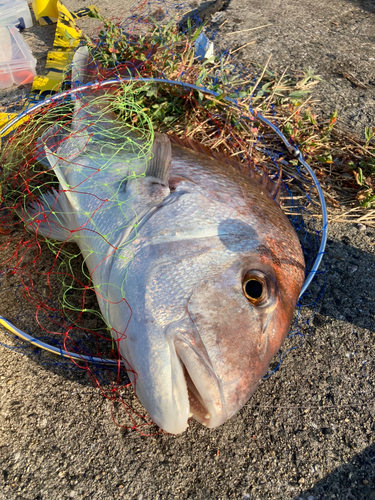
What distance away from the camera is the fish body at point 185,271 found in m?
1.62

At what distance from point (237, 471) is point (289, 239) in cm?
123

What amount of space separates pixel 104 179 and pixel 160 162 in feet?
1.25

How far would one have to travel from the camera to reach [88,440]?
1.97 m

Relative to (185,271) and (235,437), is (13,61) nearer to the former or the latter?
(185,271)

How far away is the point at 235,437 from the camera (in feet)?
6.64

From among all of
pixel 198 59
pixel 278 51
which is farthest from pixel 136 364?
pixel 278 51

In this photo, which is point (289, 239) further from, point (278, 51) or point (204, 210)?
point (278, 51)

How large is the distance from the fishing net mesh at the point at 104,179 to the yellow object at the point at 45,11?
143 cm

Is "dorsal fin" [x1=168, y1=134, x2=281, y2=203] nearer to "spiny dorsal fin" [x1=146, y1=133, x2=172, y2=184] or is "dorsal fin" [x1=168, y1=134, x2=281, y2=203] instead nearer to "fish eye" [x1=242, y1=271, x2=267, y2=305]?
"spiny dorsal fin" [x1=146, y1=133, x2=172, y2=184]

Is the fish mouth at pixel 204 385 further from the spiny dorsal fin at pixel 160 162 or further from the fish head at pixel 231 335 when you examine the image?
the spiny dorsal fin at pixel 160 162

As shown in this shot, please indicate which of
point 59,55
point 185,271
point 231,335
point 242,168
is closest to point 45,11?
point 59,55

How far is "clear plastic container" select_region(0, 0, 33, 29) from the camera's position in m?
4.48

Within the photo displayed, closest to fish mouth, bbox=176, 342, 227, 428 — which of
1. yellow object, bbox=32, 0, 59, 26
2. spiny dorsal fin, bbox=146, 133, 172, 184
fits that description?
spiny dorsal fin, bbox=146, 133, 172, 184

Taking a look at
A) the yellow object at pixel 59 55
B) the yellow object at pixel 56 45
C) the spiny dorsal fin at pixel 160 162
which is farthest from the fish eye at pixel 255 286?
the yellow object at pixel 59 55
